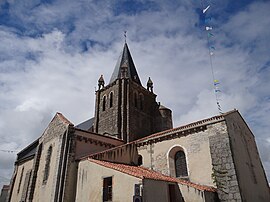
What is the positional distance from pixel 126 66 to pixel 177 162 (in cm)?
1608

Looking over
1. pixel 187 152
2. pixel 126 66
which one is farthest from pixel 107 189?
pixel 126 66

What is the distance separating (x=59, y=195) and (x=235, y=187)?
33.9 feet

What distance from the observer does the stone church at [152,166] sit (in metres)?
11.1

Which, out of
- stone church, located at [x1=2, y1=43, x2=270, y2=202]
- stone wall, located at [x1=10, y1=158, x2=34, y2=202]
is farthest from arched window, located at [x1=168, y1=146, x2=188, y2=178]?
stone wall, located at [x1=10, y1=158, x2=34, y2=202]

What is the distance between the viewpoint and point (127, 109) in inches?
944

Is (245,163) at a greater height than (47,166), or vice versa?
(47,166)

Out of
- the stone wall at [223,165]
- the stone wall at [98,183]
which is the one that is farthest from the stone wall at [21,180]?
the stone wall at [223,165]

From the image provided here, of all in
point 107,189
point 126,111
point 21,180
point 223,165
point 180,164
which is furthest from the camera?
point 126,111

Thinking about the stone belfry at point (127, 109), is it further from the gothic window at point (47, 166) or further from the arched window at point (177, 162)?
the arched window at point (177, 162)

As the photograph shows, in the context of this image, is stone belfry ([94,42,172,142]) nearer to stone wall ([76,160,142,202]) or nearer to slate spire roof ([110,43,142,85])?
slate spire roof ([110,43,142,85])

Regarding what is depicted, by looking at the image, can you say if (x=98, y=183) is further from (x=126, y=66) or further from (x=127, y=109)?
(x=126, y=66)

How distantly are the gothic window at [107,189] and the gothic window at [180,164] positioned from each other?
16.5ft

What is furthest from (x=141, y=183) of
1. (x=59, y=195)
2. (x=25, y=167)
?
(x=25, y=167)

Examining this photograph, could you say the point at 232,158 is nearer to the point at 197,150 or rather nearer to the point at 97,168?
the point at 197,150
